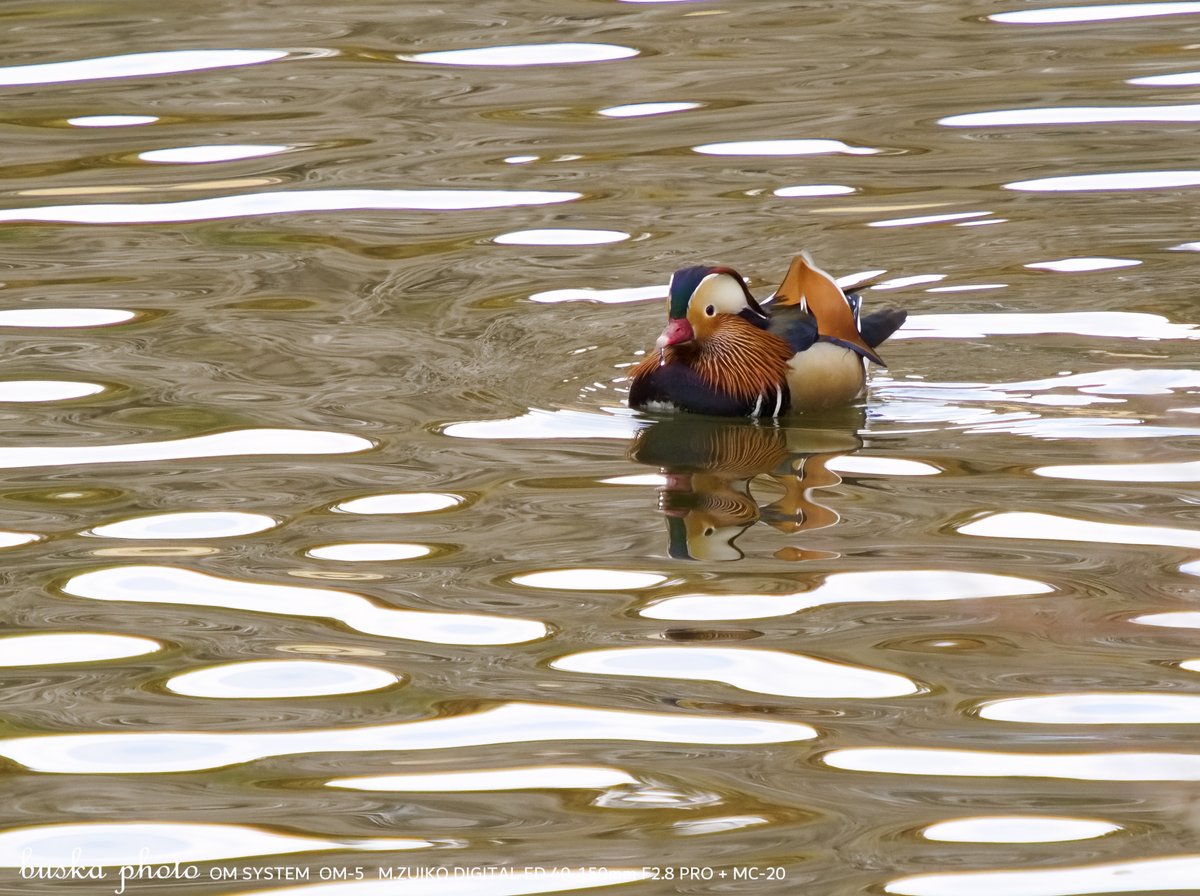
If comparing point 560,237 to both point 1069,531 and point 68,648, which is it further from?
point 68,648

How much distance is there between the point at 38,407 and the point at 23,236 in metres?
2.63

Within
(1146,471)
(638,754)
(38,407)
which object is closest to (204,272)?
(38,407)

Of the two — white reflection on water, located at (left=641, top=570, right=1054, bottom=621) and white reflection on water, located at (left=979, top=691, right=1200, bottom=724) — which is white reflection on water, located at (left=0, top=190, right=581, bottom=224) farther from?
white reflection on water, located at (left=979, top=691, right=1200, bottom=724)

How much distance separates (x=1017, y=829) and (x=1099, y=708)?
670mm

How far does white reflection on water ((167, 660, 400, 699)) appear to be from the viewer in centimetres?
520

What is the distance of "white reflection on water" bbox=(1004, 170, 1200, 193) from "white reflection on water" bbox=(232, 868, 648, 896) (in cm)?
676

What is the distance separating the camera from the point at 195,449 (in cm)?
726

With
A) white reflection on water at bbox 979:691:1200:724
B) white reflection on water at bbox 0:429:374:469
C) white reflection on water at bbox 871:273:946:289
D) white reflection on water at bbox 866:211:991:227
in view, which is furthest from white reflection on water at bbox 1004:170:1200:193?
white reflection on water at bbox 979:691:1200:724

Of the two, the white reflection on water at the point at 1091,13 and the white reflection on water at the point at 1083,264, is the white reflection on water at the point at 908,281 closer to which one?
the white reflection on water at the point at 1083,264

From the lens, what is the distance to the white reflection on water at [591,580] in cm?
580

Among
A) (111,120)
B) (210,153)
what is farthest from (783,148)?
(111,120)

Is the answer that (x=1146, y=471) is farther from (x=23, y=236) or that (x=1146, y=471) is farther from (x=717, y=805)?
(x=23, y=236)

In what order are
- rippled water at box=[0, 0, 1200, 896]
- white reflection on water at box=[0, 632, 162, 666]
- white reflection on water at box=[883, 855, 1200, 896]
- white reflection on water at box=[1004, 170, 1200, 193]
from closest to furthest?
white reflection on water at box=[883, 855, 1200, 896]
rippled water at box=[0, 0, 1200, 896]
white reflection on water at box=[0, 632, 162, 666]
white reflection on water at box=[1004, 170, 1200, 193]

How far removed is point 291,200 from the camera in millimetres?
10578
